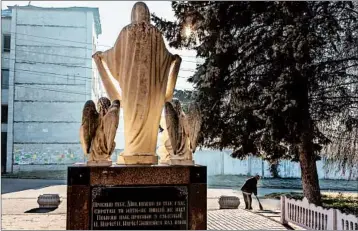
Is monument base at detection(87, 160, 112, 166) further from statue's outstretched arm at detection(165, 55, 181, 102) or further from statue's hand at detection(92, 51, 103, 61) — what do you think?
statue's hand at detection(92, 51, 103, 61)

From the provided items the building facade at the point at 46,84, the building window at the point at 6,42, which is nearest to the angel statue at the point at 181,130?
the building facade at the point at 46,84

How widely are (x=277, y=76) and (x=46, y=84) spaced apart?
1080 cm

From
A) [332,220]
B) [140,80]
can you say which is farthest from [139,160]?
[332,220]

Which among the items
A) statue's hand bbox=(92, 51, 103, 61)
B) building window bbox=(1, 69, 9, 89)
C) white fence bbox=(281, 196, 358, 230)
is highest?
building window bbox=(1, 69, 9, 89)

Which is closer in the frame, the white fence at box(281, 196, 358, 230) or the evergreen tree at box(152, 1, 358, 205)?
the white fence at box(281, 196, 358, 230)

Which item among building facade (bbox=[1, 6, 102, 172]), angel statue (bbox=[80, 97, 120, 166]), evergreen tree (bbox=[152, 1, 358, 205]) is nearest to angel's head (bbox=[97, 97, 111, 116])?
angel statue (bbox=[80, 97, 120, 166])

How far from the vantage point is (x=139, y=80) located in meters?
3.52

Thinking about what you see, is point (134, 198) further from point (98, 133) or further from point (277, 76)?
point (277, 76)

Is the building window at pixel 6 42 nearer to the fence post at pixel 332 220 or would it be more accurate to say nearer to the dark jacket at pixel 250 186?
the dark jacket at pixel 250 186

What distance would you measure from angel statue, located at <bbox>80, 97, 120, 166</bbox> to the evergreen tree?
186 inches

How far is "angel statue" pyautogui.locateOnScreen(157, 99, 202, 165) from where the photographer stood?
3.42 meters

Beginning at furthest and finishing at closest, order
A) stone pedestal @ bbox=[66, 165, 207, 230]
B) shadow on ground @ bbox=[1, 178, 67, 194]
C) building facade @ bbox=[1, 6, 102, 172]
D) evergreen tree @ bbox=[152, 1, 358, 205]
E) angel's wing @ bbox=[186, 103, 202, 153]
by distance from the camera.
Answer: building facade @ bbox=[1, 6, 102, 172] → shadow on ground @ bbox=[1, 178, 67, 194] → evergreen tree @ bbox=[152, 1, 358, 205] → angel's wing @ bbox=[186, 103, 202, 153] → stone pedestal @ bbox=[66, 165, 207, 230]

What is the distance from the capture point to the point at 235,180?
15.8 m

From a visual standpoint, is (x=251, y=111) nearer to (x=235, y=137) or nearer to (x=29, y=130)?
(x=235, y=137)
